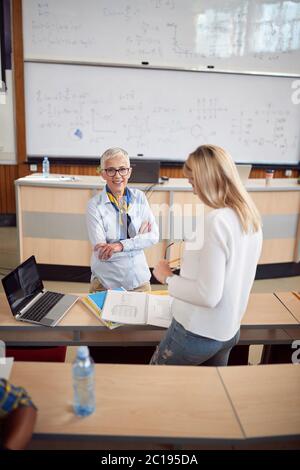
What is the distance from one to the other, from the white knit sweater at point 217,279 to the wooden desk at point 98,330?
348 mm

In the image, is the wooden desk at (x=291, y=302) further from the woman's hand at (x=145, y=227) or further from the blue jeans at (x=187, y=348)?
the woman's hand at (x=145, y=227)

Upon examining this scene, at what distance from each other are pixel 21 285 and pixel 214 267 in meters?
0.97

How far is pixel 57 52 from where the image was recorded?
16.4ft

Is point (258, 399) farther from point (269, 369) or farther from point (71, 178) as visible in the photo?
point (71, 178)

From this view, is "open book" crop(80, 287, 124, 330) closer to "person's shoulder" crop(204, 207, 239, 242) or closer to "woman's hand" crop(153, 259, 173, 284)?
"woman's hand" crop(153, 259, 173, 284)

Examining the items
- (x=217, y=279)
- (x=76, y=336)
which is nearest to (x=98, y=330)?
(x=76, y=336)

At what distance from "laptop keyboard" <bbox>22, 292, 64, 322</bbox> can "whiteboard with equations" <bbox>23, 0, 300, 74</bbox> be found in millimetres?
3986

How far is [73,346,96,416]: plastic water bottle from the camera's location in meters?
1.18

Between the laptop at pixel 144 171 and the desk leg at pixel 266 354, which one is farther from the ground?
the laptop at pixel 144 171

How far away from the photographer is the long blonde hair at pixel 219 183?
1.38m

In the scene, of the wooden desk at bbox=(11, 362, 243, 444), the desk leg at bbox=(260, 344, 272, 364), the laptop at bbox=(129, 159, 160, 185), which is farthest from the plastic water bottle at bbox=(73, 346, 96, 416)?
the laptop at bbox=(129, 159, 160, 185)

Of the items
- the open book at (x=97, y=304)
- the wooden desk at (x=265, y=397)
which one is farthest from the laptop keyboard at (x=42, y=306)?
the wooden desk at (x=265, y=397)
